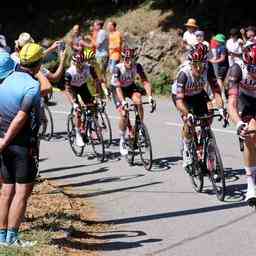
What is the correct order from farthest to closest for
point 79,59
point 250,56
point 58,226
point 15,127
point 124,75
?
point 79,59, point 124,75, point 250,56, point 58,226, point 15,127

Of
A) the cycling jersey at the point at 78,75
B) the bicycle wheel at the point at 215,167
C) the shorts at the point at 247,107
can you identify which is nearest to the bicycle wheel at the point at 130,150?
the cycling jersey at the point at 78,75

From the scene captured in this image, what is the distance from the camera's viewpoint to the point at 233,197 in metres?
9.66

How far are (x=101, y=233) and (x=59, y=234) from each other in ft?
2.04

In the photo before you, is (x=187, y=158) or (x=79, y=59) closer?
(x=187, y=158)

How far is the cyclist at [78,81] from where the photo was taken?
A: 13.3 meters

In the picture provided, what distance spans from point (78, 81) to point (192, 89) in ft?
11.9

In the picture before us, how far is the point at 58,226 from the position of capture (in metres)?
8.17

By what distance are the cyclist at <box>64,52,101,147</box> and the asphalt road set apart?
2.39 feet

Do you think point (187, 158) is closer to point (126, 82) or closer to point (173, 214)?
point (173, 214)

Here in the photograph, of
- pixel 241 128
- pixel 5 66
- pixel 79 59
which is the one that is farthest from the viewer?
pixel 79 59

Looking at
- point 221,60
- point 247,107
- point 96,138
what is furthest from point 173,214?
point 221,60

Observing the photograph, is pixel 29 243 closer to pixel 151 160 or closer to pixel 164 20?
pixel 151 160

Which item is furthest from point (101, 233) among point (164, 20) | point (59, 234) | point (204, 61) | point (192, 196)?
point (164, 20)

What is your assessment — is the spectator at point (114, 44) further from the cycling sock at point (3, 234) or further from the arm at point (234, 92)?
the cycling sock at point (3, 234)
